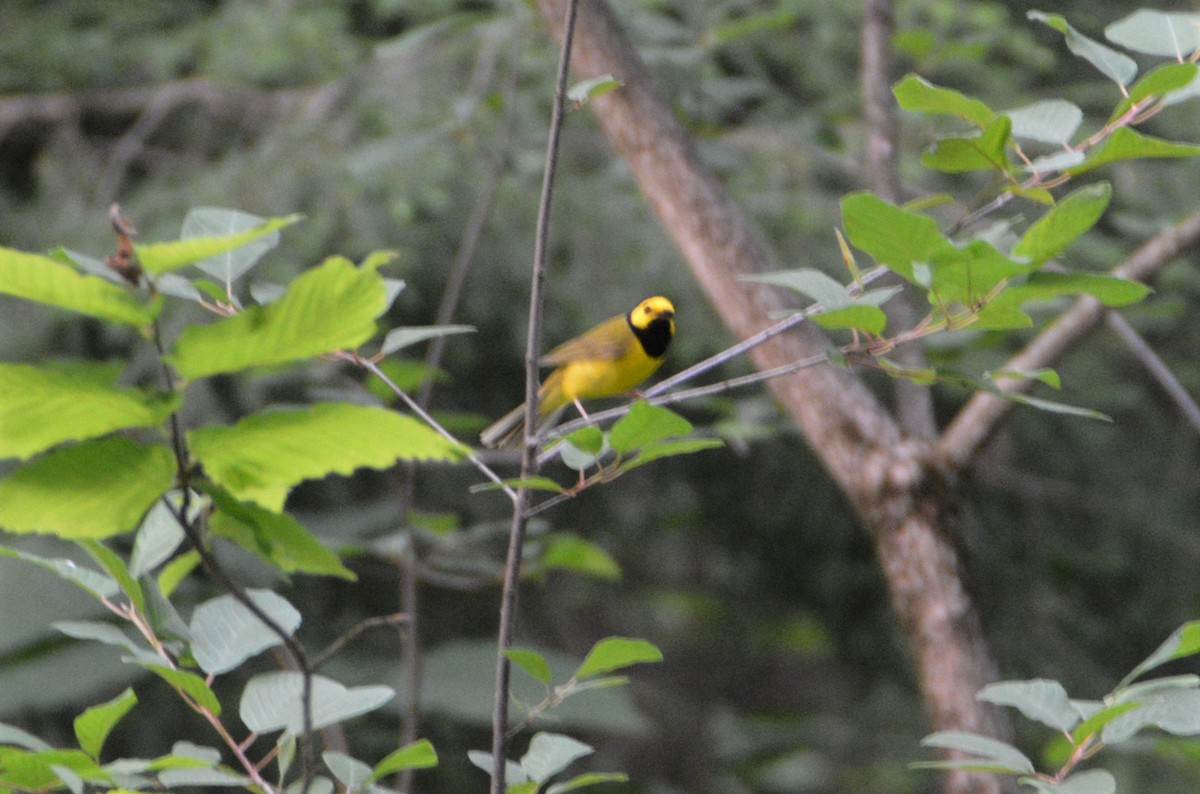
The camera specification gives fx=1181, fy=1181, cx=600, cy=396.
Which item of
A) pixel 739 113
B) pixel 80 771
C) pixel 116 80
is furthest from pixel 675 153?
pixel 116 80

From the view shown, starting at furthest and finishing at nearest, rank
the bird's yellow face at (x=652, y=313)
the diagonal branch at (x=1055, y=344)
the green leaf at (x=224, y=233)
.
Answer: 1. the bird's yellow face at (x=652, y=313)
2. the diagonal branch at (x=1055, y=344)
3. the green leaf at (x=224, y=233)

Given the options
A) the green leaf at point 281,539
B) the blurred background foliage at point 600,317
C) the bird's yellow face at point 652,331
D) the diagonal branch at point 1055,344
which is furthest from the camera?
the blurred background foliage at point 600,317

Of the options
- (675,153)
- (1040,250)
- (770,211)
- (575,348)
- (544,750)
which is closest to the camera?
(1040,250)

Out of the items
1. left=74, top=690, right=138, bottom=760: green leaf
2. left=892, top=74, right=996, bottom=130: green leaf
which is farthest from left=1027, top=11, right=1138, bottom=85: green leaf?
left=74, top=690, right=138, bottom=760: green leaf

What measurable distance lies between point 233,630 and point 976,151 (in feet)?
2.21

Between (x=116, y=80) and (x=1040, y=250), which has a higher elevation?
(x=1040, y=250)

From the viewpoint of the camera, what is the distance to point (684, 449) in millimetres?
807

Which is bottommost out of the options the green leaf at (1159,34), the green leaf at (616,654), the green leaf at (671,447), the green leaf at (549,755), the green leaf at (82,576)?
the green leaf at (549,755)

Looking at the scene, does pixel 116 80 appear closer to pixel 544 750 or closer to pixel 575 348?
pixel 575 348

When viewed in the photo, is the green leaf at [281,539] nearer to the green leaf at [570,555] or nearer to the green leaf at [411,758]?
the green leaf at [411,758]

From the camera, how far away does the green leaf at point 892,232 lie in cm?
76

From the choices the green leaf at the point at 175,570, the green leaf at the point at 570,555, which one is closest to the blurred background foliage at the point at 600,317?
the green leaf at the point at 570,555

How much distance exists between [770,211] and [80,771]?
3.01 metres

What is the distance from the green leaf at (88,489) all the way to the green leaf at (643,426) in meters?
0.30
